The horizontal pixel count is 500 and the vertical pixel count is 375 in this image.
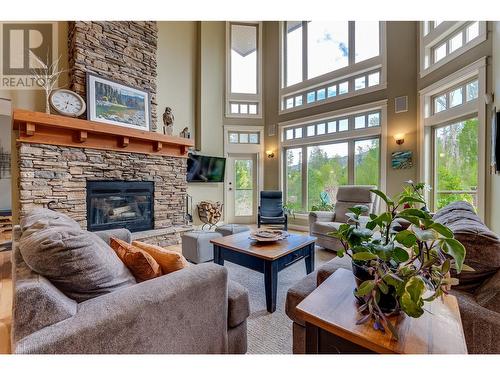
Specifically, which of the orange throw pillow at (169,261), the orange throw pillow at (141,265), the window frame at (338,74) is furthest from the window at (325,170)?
the orange throw pillow at (141,265)

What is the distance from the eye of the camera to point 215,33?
5516 millimetres

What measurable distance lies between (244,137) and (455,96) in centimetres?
410

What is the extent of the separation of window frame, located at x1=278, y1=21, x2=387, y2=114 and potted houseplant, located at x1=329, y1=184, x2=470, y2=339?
475cm

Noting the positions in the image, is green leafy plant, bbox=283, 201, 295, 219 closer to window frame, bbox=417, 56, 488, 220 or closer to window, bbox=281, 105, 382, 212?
window, bbox=281, 105, 382, 212

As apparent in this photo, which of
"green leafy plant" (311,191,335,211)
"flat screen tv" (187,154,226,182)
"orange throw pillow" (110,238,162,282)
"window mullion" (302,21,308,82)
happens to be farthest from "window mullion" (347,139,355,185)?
"orange throw pillow" (110,238,162,282)

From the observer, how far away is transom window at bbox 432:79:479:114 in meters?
3.28

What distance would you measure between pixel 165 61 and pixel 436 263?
547cm

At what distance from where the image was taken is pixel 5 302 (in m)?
2.03

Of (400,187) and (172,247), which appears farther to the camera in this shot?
(400,187)

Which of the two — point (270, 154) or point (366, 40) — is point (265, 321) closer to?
point (270, 154)

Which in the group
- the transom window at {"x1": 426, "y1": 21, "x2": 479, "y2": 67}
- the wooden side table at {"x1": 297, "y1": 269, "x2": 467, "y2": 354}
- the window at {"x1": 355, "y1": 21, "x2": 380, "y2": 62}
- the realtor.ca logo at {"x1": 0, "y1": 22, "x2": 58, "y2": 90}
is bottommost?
the wooden side table at {"x1": 297, "y1": 269, "x2": 467, "y2": 354}

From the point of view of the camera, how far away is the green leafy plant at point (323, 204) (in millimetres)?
5023

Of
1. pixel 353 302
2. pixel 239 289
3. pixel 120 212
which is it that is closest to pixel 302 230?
pixel 120 212
